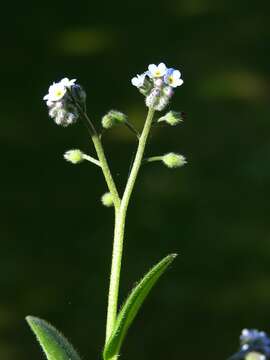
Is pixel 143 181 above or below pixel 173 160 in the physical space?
above

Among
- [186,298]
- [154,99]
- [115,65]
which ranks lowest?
[154,99]

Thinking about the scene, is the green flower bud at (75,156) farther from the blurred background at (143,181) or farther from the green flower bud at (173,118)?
the blurred background at (143,181)

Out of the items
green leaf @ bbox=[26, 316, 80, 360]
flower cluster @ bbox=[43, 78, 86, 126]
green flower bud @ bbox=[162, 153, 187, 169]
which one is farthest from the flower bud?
green leaf @ bbox=[26, 316, 80, 360]

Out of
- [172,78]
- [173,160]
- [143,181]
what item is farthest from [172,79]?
[143,181]

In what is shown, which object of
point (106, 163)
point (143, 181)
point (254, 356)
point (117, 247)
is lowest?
point (254, 356)

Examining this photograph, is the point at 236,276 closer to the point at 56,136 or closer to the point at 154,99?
the point at 56,136

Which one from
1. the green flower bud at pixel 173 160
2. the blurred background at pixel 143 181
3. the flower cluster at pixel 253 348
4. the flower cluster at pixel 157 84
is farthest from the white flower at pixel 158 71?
the blurred background at pixel 143 181

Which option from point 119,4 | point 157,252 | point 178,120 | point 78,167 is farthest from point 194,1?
point 178,120

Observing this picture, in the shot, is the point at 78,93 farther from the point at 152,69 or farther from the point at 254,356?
the point at 254,356
